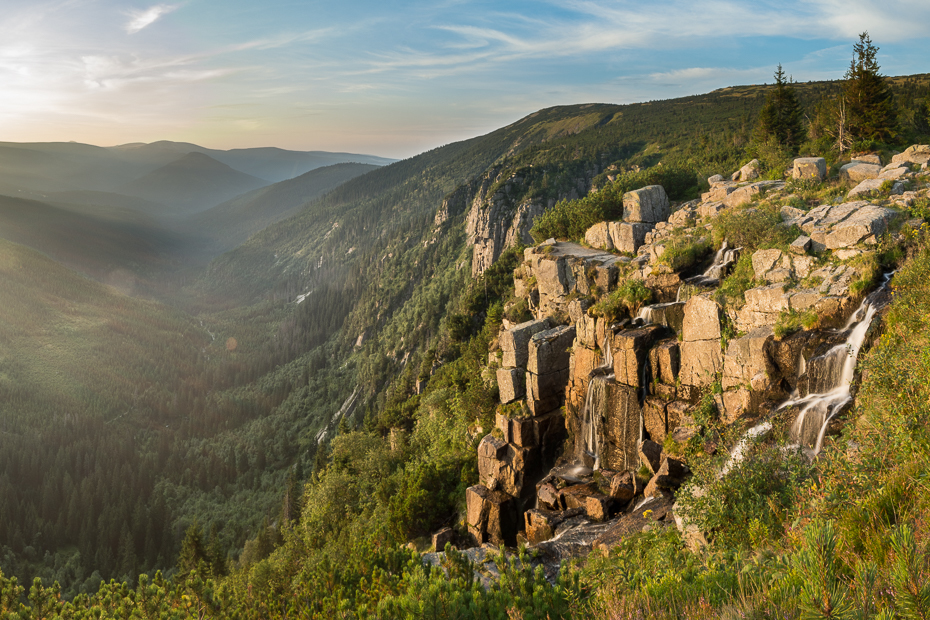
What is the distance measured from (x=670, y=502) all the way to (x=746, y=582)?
14.3 meters

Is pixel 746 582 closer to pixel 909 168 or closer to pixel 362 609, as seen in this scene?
pixel 362 609

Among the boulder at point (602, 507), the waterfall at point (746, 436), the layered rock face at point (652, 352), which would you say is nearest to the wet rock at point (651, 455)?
the layered rock face at point (652, 352)

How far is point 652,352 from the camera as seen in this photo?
25.5 m

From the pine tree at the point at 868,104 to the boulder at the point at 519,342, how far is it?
3097 cm

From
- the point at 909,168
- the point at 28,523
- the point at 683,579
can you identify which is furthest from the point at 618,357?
the point at 28,523

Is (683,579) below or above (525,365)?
above

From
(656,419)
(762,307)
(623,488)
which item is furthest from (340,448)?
(762,307)

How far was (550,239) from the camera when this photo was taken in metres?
44.3

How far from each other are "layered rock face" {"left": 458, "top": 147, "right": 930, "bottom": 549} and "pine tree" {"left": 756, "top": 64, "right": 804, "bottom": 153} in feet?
41.8

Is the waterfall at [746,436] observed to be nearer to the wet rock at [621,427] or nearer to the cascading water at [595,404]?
the wet rock at [621,427]

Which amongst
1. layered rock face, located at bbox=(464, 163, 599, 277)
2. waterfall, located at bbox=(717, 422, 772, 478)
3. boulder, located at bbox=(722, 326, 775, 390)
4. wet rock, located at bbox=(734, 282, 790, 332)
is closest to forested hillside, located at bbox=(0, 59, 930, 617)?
layered rock face, located at bbox=(464, 163, 599, 277)

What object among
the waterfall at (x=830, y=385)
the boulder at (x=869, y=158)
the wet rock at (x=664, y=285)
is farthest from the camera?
the boulder at (x=869, y=158)

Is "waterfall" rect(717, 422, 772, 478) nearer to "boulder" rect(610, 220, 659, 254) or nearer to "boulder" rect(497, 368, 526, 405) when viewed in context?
"boulder" rect(497, 368, 526, 405)

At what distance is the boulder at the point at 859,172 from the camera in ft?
98.4
